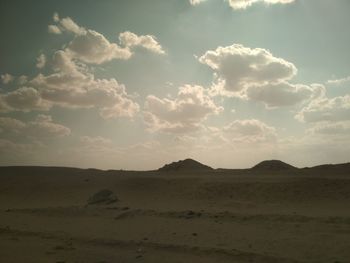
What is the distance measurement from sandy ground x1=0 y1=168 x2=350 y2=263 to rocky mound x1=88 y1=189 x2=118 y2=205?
397mm

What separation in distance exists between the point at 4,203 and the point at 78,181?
6.38 metres

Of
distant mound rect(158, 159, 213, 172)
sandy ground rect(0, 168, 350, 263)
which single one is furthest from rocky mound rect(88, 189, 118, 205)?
distant mound rect(158, 159, 213, 172)

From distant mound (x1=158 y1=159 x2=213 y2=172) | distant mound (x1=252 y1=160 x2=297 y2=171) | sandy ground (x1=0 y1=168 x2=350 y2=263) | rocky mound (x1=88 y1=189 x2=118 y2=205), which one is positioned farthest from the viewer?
distant mound (x1=158 y1=159 x2=213 y2=172)

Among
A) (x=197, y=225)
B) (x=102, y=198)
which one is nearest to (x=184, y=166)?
(x=102, y=198)

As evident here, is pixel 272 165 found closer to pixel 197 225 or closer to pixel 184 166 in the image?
pixel 184 166

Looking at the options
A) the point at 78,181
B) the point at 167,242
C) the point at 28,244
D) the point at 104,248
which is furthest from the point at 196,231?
the point at 78,181

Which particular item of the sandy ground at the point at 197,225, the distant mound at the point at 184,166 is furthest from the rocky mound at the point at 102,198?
the distant mound at the point at 184,166

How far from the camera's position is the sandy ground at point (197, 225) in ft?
33.1

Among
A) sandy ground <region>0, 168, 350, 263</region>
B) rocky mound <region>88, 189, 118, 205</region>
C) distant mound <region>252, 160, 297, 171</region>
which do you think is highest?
distant mound <region>252, 160, 297, 171</region>

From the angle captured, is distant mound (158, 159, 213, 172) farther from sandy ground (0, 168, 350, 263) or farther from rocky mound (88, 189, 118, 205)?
rocky mound (88, 189, 118, 205)

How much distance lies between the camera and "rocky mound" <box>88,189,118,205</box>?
810 inches

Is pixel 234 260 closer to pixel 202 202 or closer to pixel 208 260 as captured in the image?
pixel 208 260

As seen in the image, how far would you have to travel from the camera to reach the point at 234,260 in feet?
31.1

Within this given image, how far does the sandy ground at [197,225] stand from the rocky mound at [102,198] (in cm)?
40
